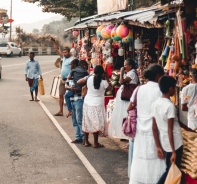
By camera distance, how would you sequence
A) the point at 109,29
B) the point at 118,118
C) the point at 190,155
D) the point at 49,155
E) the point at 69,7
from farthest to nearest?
the point at 69,7 → the point at 109,29 → the point at 118,118 → the point at 49,155 → the point at 190,155

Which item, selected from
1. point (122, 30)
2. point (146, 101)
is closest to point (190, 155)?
point (146, 101)

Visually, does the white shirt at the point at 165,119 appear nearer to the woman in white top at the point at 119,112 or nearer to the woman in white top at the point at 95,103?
the woman in white top at the point at 119,112

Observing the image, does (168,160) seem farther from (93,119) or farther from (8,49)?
(8,49)

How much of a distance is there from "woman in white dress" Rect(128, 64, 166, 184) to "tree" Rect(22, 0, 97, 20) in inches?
1029

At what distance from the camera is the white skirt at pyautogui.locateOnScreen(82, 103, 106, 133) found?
10539 millimetres

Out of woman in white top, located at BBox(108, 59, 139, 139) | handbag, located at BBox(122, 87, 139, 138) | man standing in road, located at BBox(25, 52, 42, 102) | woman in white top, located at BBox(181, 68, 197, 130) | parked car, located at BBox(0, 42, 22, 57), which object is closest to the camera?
handbag, located at BBox(122, 87, 139, 138)

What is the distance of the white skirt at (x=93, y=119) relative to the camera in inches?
415

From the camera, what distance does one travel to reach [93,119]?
10562 mm

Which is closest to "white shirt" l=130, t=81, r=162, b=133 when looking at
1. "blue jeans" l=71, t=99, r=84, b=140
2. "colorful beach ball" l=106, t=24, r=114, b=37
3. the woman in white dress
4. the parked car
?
the woman in white dress

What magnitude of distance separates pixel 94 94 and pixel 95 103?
18cm

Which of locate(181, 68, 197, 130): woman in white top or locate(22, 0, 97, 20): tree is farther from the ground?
locate(22, 0, 97, 20): tree

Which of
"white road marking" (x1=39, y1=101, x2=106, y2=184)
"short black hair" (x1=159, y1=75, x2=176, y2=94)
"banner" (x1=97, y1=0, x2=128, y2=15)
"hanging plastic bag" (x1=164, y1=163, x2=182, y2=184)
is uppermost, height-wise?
"banner" (x1=97, y1=0, x2=128, y2=15)

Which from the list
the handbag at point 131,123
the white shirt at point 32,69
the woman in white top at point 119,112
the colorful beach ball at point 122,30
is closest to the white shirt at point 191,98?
the woman in white top at point 119,112

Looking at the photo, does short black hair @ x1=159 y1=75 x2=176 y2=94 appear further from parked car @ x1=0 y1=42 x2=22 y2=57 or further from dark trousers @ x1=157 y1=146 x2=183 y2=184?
parked car @ x1=0 y1=42 x2=22 y2=57
